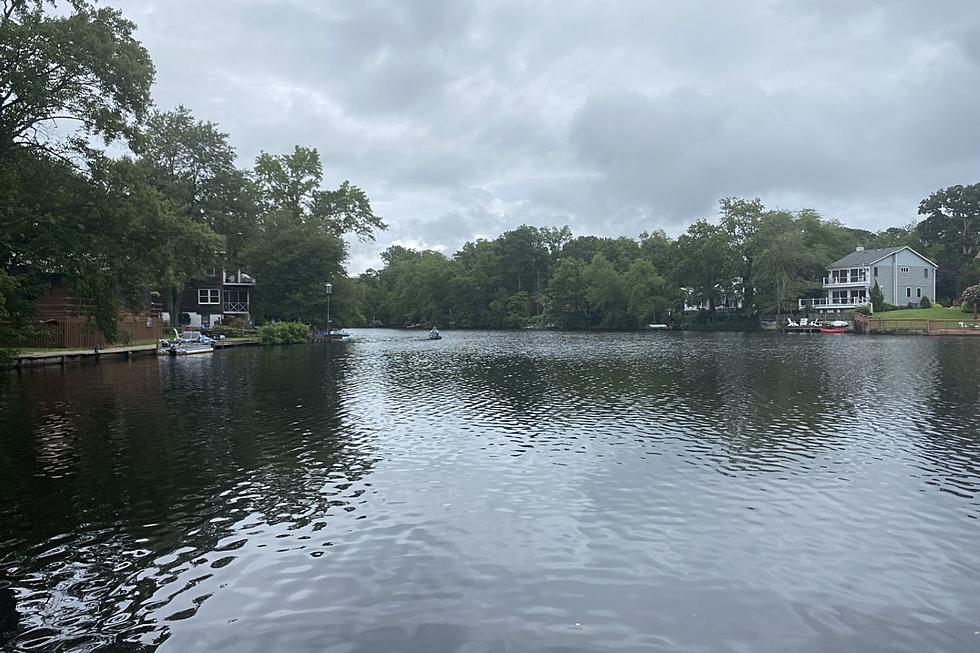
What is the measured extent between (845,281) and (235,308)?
8781 cm

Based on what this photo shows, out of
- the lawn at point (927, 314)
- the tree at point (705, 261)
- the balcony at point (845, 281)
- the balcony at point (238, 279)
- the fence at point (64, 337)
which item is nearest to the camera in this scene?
the fence at point (64, 337)

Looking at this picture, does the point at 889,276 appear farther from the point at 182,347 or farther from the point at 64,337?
the point at 64,337

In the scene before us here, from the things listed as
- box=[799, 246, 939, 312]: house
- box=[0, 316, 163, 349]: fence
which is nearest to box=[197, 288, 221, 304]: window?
box=[0, 316, 163, 349]: fence

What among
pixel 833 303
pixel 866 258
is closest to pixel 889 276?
pixel 866 258

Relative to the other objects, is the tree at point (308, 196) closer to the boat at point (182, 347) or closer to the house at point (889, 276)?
the boat at point (182, 347)

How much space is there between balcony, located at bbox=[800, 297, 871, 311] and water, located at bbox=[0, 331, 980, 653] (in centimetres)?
8132

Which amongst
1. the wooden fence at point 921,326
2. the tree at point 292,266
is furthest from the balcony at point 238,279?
the wooden fence at point 921,326

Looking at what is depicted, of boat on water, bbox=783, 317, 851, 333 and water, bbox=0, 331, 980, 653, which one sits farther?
boat on water, bbox=783, 317, 851, 333

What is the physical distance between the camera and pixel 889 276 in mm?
89562

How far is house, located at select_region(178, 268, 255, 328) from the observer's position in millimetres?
71125

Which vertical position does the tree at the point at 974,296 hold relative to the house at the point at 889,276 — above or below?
below

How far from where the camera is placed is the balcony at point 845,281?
297 ft

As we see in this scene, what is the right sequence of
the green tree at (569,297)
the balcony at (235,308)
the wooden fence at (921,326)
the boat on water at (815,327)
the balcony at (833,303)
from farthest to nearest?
1. the green tree at (569,297)
2. the balcony at (833,303)
3. the boat on water at (815,327)
4. the balcony at (235,308)
5. the wooden fence at (921,326)

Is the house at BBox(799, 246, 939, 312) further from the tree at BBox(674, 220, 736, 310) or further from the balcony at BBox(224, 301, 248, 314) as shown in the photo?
the balcony at BBox(224, 301, 248, 314)
